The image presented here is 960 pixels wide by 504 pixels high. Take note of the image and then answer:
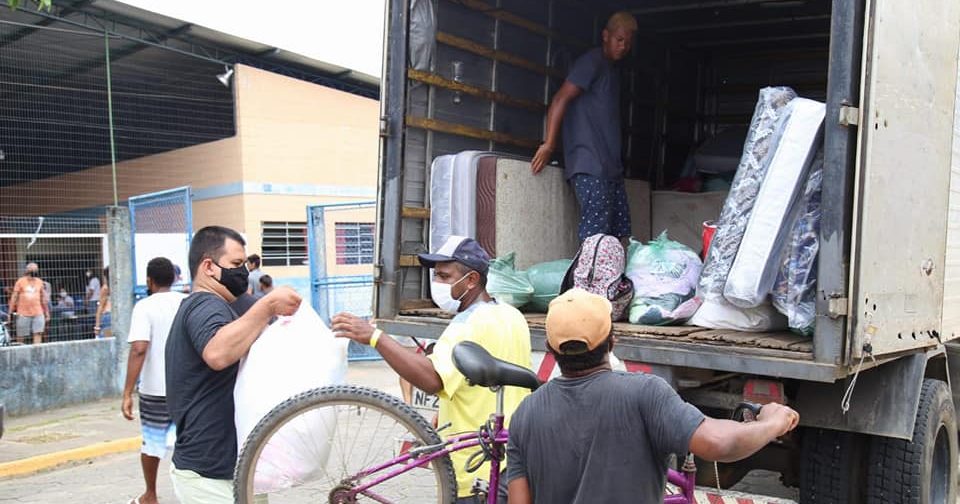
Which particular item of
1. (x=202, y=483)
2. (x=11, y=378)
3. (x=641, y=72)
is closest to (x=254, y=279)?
(x=11, y=378)

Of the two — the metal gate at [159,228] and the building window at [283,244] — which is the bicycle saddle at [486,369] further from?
the building window at [283,244]

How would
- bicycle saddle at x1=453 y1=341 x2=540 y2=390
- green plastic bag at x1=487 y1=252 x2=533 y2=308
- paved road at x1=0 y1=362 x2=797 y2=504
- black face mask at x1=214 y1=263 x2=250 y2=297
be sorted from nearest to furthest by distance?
1. bicycle saddle at x1=453 y1=341 x2=540 y2=390
2. black face mask at x1=214 y1=263 x2=250 y2=297
3. green plastic bag at x1=487 y1=252 x2=533 y2=308
4. paved road at x1=0 y1=362 x2=797 y2=504

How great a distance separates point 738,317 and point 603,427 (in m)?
1.98

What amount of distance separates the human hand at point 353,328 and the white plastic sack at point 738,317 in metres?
1.73

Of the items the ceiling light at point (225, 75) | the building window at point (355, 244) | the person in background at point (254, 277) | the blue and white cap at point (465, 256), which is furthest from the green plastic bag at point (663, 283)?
the ceiling light at point (225, 75)

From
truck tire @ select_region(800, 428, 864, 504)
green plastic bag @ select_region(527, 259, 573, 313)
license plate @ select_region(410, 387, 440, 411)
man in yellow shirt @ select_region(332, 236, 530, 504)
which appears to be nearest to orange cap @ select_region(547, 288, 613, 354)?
man in yellow shirt @ select_region(332, 236, 530, 504)

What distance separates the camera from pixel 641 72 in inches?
292

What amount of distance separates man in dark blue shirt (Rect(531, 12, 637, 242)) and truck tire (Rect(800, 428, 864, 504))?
75.1 inches

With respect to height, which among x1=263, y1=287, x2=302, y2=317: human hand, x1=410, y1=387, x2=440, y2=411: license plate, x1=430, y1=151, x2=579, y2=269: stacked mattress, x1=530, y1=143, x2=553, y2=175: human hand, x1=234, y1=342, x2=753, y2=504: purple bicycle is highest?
x1=530, y1=143, x2=553, y2=175: human hand

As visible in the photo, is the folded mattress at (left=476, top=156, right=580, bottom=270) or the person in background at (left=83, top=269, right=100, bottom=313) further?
the person in background at (left=83, top=269, right=100, bottom=313)

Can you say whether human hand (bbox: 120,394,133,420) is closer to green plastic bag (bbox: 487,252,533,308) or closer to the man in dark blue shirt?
green plastic bag (bbox: 487,252,533,308)

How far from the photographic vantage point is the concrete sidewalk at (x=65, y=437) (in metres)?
7.15

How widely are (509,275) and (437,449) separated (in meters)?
2.02

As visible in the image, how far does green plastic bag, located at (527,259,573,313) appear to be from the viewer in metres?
4.88
